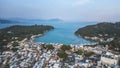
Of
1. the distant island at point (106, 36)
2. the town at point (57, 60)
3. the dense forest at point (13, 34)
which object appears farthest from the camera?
the dense forest at point (13, 34)

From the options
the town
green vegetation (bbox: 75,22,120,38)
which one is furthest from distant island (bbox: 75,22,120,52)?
the town

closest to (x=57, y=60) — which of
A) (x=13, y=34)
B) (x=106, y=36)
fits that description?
(x=106, y=36)

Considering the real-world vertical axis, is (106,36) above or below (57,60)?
below

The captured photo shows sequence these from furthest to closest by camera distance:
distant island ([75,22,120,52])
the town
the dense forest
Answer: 1. the dense forest
2. distant island ([75,22,120,52])
3. the town

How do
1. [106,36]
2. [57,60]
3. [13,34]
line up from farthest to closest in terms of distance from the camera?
[13,34], [106,36], [57,60]

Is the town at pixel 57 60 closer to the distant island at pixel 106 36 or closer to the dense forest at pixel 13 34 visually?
the distant island at pixel 106 36

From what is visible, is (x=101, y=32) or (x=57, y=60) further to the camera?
(x=101, y=32)

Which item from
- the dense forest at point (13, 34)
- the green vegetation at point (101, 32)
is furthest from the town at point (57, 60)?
the green vegetation at point (101, 32)

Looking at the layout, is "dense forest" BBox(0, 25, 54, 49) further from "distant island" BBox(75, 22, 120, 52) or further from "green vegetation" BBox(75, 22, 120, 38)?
"distant island" BBox(75, 22, 120, 52)

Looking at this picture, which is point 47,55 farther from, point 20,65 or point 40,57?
point 20,65

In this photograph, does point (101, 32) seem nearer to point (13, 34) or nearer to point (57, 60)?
point (13, 34)

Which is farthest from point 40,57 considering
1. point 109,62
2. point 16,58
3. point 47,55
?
point 109,62
